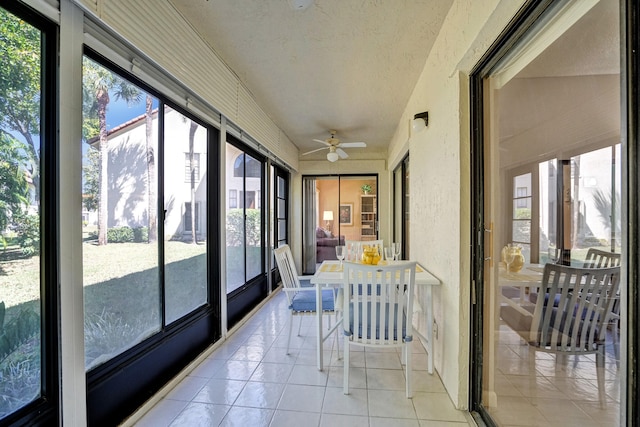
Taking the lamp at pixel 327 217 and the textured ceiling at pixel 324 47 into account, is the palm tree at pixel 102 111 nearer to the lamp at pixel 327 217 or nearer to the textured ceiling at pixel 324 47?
the textured ceiling at pixel 324 47

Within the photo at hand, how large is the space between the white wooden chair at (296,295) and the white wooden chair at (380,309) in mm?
442

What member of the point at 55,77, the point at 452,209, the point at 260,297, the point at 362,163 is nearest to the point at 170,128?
the point at 55,77

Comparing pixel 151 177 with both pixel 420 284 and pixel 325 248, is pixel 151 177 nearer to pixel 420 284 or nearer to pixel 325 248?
pixel 420 284

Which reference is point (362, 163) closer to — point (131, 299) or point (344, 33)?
point (344, 33)

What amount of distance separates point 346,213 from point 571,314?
7.33m

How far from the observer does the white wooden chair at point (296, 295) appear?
2.58 meters

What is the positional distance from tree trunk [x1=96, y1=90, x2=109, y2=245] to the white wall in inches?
82.7

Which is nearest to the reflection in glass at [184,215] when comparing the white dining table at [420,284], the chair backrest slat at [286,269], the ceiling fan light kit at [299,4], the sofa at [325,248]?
the chair backrest slat at [286,269]

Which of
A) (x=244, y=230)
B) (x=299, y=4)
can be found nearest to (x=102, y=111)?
(x=299, y=4)

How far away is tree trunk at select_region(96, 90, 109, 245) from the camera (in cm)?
158

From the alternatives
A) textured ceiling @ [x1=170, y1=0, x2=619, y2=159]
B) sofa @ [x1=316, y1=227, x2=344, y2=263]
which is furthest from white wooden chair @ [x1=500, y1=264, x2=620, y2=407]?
sofa @ [x1=316, y1=227, x2=344, y2=263]

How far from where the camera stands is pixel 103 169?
1.61 metres

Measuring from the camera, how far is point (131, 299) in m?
1.79

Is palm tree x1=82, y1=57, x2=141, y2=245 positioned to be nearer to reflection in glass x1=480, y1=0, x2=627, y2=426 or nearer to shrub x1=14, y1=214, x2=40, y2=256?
shrub x1=14, y1=214, x2=40, y2=256
